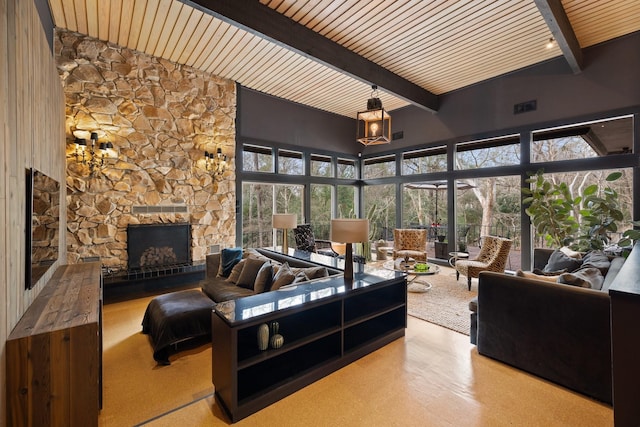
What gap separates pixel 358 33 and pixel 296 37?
96cm

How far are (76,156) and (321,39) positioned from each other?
4.15m

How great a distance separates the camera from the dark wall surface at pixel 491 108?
15.2 feet

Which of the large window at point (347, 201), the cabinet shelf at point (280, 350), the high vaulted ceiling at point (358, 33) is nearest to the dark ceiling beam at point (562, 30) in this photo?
the high vaulted ceiling at point (358, 33)

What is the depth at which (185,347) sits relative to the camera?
3.06 metres

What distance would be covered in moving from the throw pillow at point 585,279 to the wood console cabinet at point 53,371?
138 inches

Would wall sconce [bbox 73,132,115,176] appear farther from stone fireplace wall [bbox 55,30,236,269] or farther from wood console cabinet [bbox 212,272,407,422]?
wood console cabinet [bbox 212,272,407,422]

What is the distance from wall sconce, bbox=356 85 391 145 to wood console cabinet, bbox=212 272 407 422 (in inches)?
84.4

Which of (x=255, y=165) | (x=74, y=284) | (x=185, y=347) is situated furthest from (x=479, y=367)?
(x=255, y=165)

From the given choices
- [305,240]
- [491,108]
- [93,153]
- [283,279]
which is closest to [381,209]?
[305,240]

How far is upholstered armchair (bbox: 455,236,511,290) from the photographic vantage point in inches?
189

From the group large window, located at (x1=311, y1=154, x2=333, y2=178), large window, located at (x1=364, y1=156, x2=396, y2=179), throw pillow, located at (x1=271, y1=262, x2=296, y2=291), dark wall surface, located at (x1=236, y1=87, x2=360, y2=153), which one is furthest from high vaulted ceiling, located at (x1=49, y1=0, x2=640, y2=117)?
throw pillow, located at (x1=271, y1=262, x2=296, y2=291)

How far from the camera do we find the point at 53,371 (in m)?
1.46

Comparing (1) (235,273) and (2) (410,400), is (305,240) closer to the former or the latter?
(1) (235,273)

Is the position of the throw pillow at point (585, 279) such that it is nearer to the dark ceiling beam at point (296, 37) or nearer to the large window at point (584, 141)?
the large window at point (584, 141)
